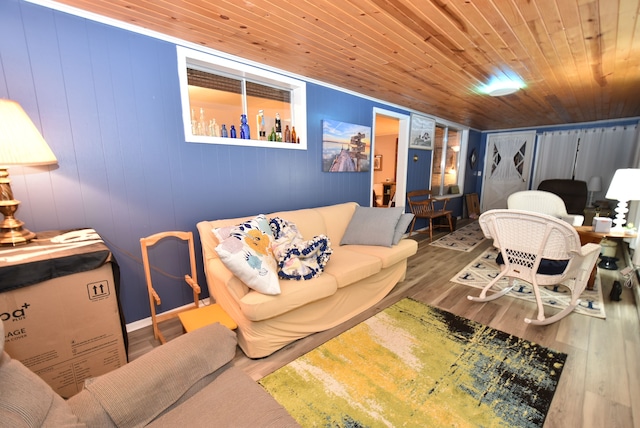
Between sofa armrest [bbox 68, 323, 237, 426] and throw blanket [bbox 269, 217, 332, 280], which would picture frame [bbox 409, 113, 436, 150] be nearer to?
throw blanket [bbox 269, 217, 332, 280]

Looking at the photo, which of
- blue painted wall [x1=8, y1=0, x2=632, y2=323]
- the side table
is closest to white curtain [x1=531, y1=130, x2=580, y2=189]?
the side table

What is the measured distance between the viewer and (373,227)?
2879 mm

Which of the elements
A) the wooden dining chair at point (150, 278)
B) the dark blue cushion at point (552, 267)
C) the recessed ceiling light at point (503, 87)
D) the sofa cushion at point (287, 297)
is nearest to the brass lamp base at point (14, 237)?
the wooden dining chair at point (150, 278)

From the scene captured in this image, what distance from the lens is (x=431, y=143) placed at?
5.09 meters

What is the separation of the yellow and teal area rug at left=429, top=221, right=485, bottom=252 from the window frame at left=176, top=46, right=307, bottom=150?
298cm

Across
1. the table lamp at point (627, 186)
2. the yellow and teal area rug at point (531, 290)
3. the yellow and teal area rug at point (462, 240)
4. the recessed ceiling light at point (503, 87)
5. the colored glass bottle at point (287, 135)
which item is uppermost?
the recessed ceiling light at point (503, 87)

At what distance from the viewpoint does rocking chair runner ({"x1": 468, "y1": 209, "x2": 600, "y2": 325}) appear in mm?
2018

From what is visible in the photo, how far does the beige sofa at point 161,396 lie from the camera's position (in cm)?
73

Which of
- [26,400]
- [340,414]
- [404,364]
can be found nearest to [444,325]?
[404,364]

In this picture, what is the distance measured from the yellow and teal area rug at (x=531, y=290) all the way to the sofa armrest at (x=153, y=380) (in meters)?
2.69

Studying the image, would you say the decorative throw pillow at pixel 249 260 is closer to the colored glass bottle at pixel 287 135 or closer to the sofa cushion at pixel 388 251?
the sofa cushion at pixel 388 251

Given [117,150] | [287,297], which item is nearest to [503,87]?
[287,297]

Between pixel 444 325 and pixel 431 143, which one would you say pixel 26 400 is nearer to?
pixel 444 325

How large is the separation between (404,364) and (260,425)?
1216mm
